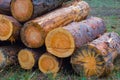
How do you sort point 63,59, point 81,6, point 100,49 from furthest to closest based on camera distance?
point 81,6 < point 63,59 < point 100,49

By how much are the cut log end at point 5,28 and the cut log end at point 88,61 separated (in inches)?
51.9

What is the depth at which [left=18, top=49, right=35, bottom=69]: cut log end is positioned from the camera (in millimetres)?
6664

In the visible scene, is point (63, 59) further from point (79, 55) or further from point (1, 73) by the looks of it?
point (1, 73)

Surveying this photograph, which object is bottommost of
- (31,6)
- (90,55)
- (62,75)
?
(62,75)

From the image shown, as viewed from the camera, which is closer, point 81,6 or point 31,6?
point 31,6

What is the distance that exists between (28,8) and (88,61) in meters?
1.56

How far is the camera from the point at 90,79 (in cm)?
618

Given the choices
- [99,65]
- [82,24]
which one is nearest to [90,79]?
[99,65]

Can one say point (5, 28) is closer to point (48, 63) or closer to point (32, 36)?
point (32, 36)

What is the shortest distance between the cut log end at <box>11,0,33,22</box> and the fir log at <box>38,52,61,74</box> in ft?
2.81

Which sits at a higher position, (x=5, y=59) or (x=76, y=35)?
(x=76, y=35)

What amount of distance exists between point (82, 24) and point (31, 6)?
1.07m

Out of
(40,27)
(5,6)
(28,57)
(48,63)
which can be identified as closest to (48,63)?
(48,63)

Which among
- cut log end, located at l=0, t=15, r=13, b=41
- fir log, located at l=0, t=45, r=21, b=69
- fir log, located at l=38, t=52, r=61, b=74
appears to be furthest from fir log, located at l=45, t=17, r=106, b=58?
fir log, located at l=0, t=45, r=21, b=69
